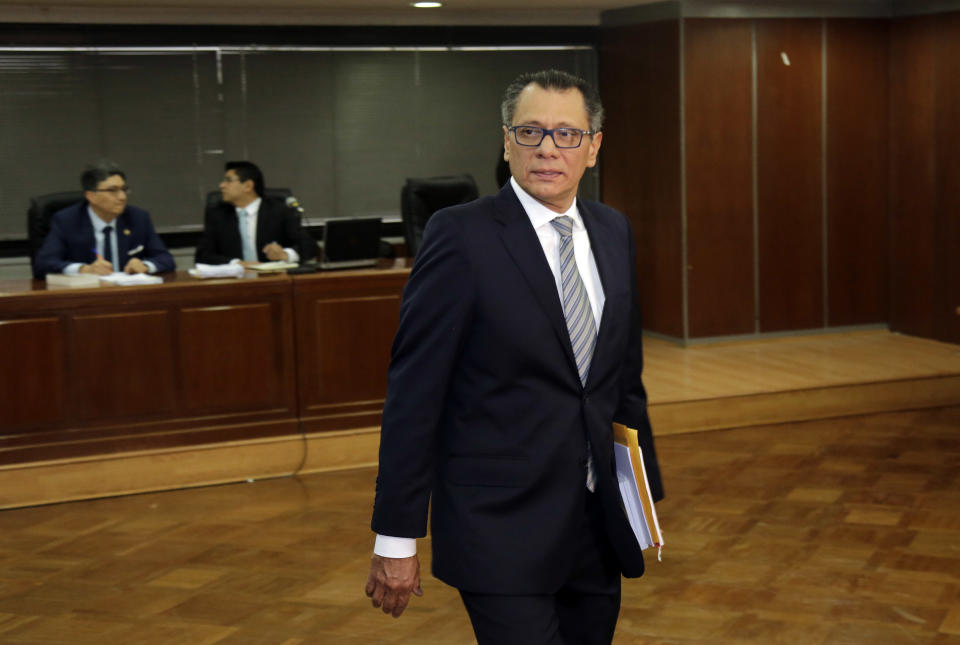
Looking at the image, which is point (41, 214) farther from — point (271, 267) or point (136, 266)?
point (271, 267)

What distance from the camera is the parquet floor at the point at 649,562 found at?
3.98 metres

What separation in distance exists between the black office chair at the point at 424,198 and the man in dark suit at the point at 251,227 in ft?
2.77

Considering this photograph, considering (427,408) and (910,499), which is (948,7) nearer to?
(910,499)

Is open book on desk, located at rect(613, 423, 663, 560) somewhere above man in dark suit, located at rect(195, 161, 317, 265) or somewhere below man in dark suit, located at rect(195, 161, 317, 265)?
below

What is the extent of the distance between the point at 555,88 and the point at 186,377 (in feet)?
13.8

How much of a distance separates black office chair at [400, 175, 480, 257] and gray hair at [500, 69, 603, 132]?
5447 millimetres

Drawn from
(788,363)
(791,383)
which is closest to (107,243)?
(791,383)

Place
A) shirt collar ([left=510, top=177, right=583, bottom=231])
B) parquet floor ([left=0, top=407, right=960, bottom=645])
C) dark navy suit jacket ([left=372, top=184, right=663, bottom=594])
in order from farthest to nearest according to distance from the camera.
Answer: parquet floor ([left=0, top=407, right=960, bottom=645]) → shirt collar ([left=510, top=177, right=583, bottom=231]) → dark navy suit jacket ([left=372, top=184, right=663, bottom=594])

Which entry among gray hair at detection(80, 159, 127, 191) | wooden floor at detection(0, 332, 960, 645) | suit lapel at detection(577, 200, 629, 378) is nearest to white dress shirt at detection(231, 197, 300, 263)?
gray hair at detection(80, 159, 127, 191)

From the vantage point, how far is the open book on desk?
2.20 m

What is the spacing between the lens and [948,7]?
27.6ft

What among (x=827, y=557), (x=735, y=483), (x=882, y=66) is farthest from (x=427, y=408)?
(x=882, y=66)

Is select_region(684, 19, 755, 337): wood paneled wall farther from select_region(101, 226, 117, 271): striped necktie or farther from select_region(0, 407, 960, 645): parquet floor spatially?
select_region(101, 226, 117, 271): striped necktie

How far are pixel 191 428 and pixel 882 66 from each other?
603 centimetres
